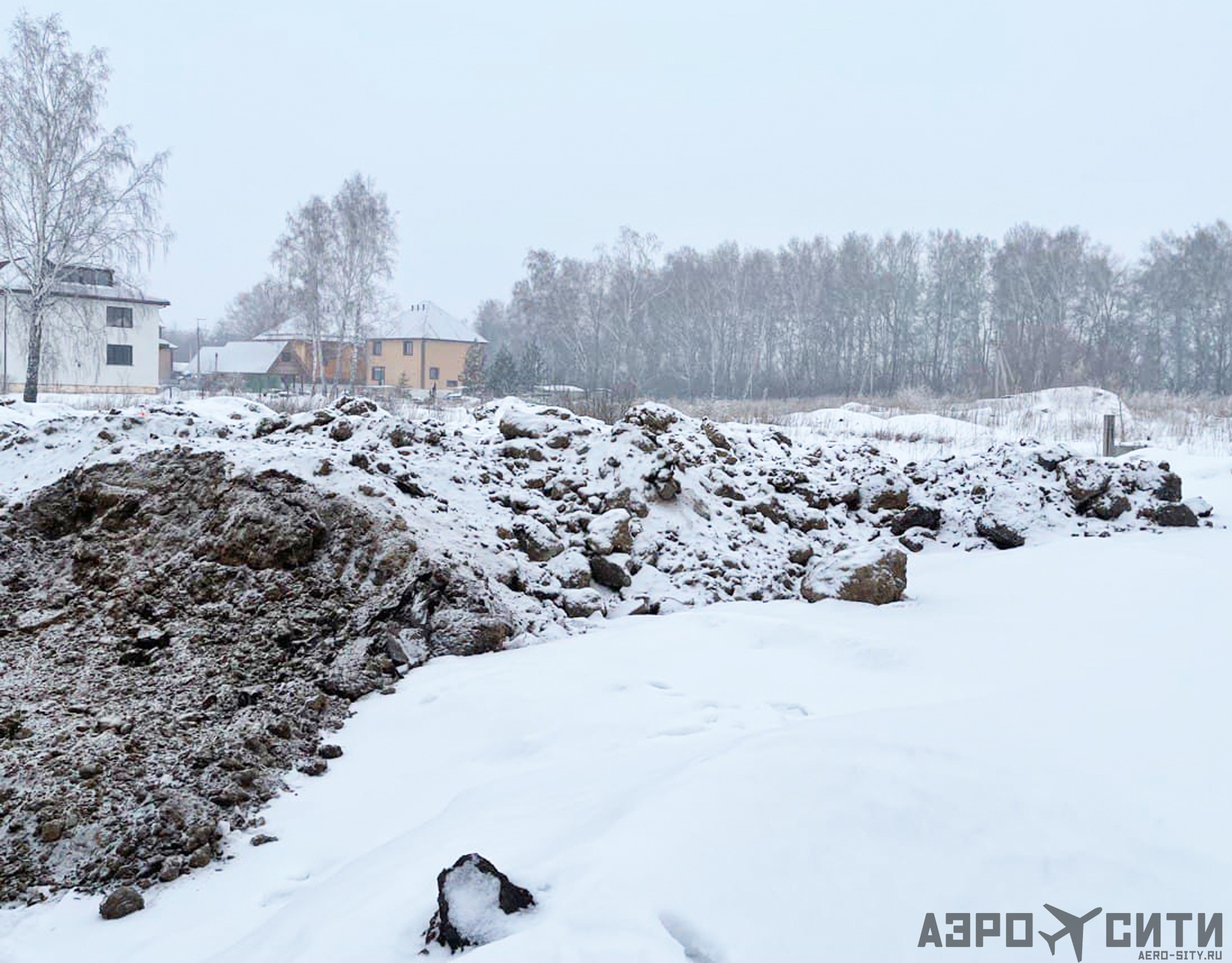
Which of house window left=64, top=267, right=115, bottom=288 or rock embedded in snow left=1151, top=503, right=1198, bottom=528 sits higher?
house window left=64, top=267, right=115, bottom=288

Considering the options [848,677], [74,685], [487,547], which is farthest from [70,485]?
[848,677]

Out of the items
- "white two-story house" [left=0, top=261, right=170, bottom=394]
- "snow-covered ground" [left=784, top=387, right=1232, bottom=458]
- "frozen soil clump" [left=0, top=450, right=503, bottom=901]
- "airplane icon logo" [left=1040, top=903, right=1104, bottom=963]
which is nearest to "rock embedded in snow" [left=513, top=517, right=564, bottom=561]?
"frozen soil clump" [left=0, top=450, right=503, bottom=901]

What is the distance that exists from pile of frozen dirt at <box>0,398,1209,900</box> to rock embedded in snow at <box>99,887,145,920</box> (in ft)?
0.47

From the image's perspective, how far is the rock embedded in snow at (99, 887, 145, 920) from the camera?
2727 millimetres

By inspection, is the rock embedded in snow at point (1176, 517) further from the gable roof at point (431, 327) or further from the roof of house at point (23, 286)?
the gable roof at point (431, 327)

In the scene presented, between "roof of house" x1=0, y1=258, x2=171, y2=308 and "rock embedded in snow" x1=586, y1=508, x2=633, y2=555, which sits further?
"roof of house" x1=0, y1=258, x2=171, y2=308

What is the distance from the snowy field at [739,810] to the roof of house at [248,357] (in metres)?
51.0

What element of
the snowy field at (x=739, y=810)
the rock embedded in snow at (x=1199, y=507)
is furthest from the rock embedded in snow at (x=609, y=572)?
the rock embedded in snow at (x=1199, y=507)

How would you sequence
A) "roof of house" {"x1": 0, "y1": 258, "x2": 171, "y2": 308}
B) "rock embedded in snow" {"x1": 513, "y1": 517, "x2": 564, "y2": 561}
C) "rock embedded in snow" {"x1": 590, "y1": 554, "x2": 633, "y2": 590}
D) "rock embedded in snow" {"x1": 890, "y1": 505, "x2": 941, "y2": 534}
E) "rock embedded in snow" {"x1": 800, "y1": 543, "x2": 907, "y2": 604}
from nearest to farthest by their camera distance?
1. "rock embedded in snow" {"x1": 800, "y1": 543, "x2": 907, "y2": 604}
2. "rock embedded in snow" {"x1": 590, "y1": 554, "x2": 633, "y2": 590}
3. "rock embedded in snow" {"x1": 513, "y1": 517, "x2": 564, "y2": 561}
4. "rock embedded in snow" {"x1": 890, "y1": 505, "x2": 941, "y2": 534}
5. "roof of house" {"x1": 0, "y1": 258, "x2": 171, "y2": 308}

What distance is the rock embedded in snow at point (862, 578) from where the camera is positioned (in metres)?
5.86

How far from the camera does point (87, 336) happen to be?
963 inches

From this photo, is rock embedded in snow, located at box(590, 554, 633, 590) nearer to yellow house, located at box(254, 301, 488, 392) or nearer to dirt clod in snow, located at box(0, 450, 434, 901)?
dirt clod in snow, located at box(0, 450, 434, 901)

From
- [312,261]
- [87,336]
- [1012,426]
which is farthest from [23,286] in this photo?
[1012,426]

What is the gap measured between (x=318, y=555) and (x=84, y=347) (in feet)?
86.9
